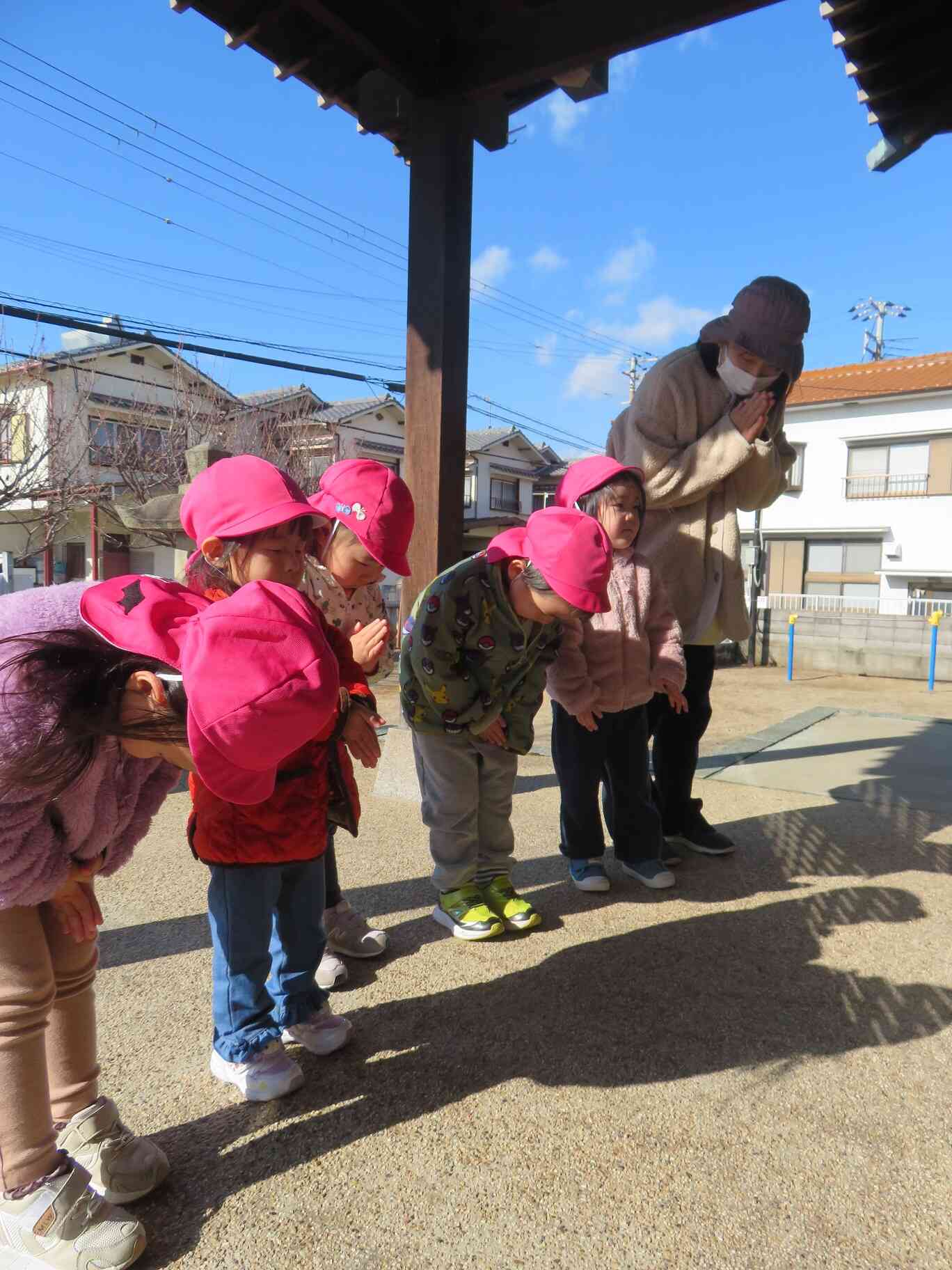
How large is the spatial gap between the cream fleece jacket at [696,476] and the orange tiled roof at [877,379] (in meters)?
16.5

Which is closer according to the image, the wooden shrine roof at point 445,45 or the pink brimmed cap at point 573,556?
the pink brimmed cap at point 573,556

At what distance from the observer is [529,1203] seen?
4.31 feet

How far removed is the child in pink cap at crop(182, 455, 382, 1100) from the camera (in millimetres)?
1509

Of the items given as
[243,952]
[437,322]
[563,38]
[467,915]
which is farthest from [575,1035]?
[563,38]

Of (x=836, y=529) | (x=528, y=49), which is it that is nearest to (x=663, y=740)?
(x=528, y=49)

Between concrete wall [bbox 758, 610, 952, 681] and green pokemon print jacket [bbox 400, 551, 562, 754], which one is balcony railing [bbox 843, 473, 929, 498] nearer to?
concrete wall [bbox 758, 610, 952, 681]

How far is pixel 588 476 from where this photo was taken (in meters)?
2.45

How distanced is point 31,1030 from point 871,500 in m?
19.5

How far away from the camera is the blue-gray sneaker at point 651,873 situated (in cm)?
260

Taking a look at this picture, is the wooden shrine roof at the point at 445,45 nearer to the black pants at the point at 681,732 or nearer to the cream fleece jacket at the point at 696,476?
the cream fleece jacket at the point at 696,476

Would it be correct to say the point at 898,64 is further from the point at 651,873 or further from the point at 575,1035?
the point at 575,1035

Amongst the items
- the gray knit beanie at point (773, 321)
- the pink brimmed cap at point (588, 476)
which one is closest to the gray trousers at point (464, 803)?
the pink brimmed cap at point (588, 476)

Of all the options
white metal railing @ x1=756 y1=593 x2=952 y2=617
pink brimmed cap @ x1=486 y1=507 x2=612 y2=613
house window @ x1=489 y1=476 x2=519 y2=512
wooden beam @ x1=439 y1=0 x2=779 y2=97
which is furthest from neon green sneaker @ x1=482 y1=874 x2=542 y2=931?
house window @ x1=489 y1=476 x2=519 y2=512

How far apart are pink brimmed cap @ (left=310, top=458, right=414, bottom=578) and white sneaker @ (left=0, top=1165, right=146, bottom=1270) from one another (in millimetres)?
1404
